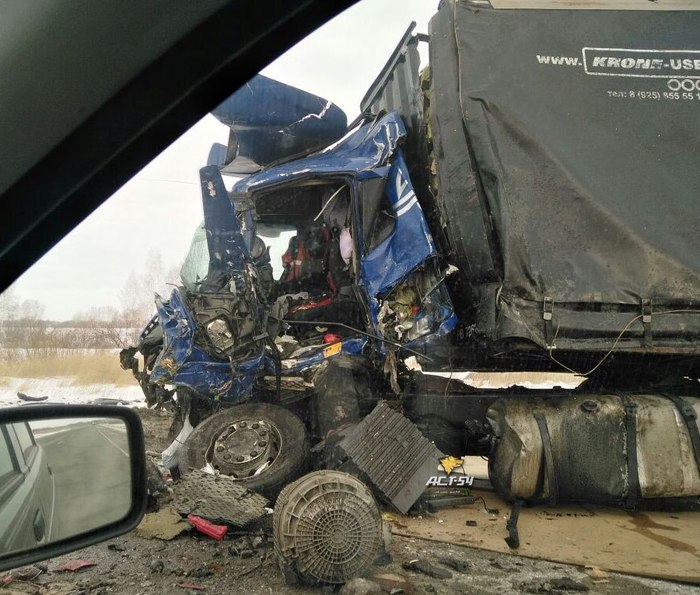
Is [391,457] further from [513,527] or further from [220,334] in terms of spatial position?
[220,334]

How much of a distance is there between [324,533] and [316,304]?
2529 mm

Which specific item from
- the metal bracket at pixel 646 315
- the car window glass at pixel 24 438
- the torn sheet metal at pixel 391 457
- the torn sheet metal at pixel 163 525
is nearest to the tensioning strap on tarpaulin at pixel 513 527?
the torn sheet metal at pixel 391 457

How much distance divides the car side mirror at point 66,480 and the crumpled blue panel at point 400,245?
3137mm

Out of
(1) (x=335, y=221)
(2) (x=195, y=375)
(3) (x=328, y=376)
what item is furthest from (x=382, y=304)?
(2) (x=195, y=375)

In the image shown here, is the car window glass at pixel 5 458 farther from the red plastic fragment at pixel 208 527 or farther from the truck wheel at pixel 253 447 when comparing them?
the truck wheel at pixel 253 447

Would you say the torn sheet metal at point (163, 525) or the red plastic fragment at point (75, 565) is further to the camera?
the torn sheet metal at point (163, 525)

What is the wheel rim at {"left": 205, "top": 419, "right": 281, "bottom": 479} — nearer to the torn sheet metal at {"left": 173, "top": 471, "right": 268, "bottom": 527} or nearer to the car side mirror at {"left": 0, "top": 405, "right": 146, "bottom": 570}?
the torn sheet metal at {"left": 173, "top": 471, "right": 268, "bottom": 527}

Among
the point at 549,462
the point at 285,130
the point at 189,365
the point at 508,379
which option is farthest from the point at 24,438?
the point at 508,379

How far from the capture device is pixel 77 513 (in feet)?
4.74

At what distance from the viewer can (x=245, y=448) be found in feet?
14.0

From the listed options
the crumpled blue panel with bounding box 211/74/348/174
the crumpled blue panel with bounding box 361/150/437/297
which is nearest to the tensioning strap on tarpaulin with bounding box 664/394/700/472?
the crumpled blue panel with bounding box 361/150/437/297

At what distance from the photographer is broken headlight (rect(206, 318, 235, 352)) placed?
4.58m

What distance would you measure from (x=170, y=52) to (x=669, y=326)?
376 cm

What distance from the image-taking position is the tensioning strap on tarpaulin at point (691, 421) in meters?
3.89
